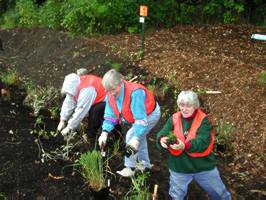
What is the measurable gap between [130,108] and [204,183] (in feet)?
3.21

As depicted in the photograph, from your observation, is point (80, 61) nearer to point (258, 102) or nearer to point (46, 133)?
point (46, 133)

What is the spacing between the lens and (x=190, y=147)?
3480mm

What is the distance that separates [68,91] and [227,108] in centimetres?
235

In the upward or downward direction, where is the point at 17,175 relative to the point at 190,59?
Answer: downward

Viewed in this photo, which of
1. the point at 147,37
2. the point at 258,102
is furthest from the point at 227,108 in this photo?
the point at 147,37

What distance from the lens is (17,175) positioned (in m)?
4.36

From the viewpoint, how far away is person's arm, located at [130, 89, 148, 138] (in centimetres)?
398

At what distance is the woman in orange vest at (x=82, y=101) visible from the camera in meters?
4.84

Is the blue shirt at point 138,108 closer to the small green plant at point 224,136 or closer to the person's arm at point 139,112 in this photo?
the person's arm at point 139,112

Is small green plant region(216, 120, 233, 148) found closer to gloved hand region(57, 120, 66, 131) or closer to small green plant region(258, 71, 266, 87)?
small green plant region(258, 71, 266, 87)

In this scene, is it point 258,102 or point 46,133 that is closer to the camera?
point 46,133

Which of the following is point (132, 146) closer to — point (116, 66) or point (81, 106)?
point (81, 106)

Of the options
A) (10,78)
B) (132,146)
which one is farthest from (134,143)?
(10,78)

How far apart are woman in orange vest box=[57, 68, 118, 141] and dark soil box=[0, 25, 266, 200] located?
32cm
